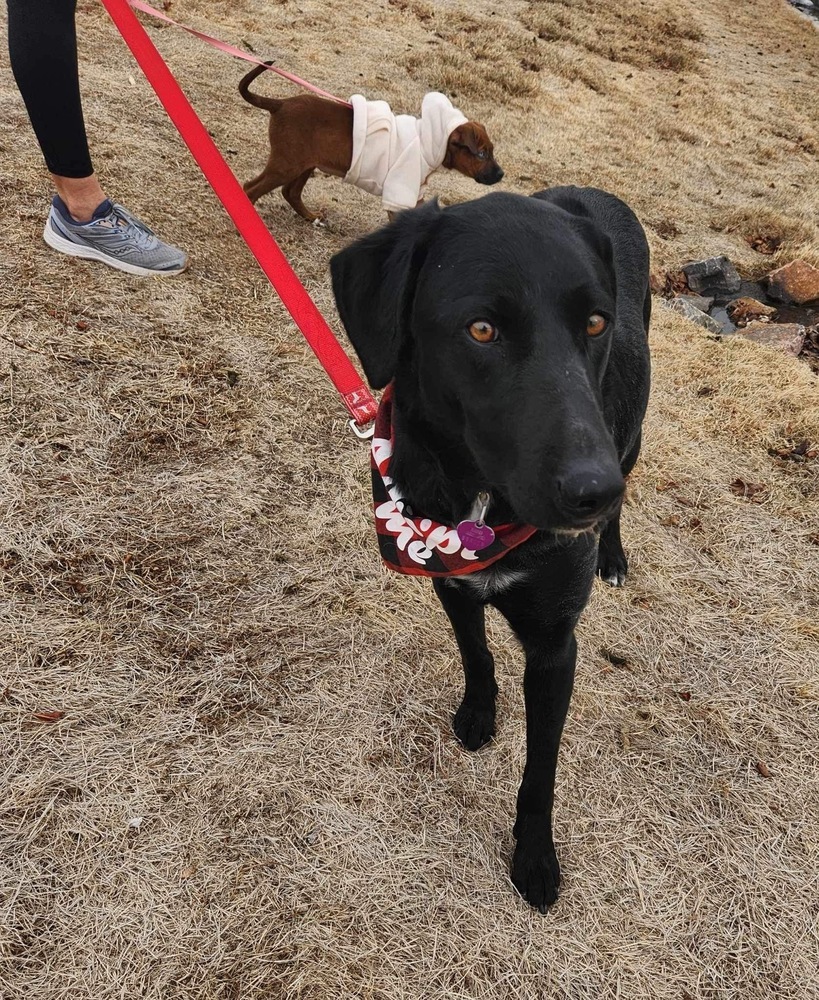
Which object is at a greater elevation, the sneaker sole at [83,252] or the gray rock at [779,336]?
the sneaker sole at [83,252]

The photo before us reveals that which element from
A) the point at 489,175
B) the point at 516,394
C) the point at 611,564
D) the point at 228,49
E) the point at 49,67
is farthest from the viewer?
the point at 489,175

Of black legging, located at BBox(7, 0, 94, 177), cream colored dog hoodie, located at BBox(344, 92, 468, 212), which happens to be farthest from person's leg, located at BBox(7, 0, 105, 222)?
cream colored dog hoodie, located at BBox(344, 92, 468, 212)

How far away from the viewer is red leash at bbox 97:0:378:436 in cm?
241

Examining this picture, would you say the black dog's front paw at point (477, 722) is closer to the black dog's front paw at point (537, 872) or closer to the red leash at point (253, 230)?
the black dog's front paw at point (537, 872)

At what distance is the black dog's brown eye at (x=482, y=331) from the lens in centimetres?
160

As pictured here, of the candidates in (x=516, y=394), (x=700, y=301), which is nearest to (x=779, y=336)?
(x=700, y=301)

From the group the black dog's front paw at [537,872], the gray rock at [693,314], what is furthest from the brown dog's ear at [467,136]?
the black dog's front paw at [537,872]

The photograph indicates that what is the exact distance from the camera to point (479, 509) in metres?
1.87

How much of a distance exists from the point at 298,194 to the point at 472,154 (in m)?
1.44

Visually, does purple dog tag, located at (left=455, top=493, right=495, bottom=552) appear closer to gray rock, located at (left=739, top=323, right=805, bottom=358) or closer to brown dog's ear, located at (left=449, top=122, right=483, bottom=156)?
gray rock, located at (left=739, top=323, right=805, bottom=358)

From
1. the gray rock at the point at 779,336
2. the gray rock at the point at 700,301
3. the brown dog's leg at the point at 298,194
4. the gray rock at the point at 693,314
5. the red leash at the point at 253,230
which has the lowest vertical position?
the gray rock at the point at 700,301

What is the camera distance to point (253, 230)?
2.48 m

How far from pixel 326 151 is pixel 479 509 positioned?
4.14 m

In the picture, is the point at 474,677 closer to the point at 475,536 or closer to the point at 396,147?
the point at 475,536
